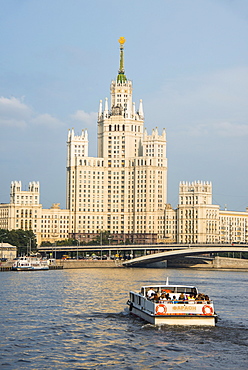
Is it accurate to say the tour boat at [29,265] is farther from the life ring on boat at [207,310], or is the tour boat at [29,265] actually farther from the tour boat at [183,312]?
the life ring on boat at [207,310]

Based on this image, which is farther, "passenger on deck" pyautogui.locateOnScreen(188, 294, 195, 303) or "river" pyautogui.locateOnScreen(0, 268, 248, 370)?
"passenger on deck" pyautogui.locateOnScreen(188, 294, 195, 303)

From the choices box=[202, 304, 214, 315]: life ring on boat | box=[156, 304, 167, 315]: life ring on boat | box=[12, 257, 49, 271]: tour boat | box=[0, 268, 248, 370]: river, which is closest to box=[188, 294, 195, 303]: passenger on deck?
box=[202, 304, 214, 315]: life ring on boat

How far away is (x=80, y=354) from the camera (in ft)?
184

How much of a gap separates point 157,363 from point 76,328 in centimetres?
1686

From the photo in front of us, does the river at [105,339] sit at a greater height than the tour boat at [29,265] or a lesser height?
lesser

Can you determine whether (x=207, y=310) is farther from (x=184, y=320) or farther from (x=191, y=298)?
(x=191, y=298)

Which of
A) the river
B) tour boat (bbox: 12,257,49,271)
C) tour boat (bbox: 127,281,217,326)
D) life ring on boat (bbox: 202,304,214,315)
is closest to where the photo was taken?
the river

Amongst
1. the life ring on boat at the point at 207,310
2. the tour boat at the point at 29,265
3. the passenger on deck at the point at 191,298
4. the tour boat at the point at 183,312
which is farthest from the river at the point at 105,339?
the tour boat at the point at 29,265

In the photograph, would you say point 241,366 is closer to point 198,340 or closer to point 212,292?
point 198,340

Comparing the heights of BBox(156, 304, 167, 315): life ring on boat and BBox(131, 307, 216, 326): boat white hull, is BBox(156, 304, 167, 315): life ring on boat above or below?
above

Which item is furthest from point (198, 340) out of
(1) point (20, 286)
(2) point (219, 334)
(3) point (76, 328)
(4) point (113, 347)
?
(1) point (20, 286)

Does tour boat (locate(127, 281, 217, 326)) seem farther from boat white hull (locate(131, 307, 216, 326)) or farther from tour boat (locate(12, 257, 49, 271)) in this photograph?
tour boat (locate(12, 257, 49, 271))

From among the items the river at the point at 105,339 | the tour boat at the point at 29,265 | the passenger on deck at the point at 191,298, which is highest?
the passenger on deck at the point at 191,298

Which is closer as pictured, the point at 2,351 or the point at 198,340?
the point at 2,351
